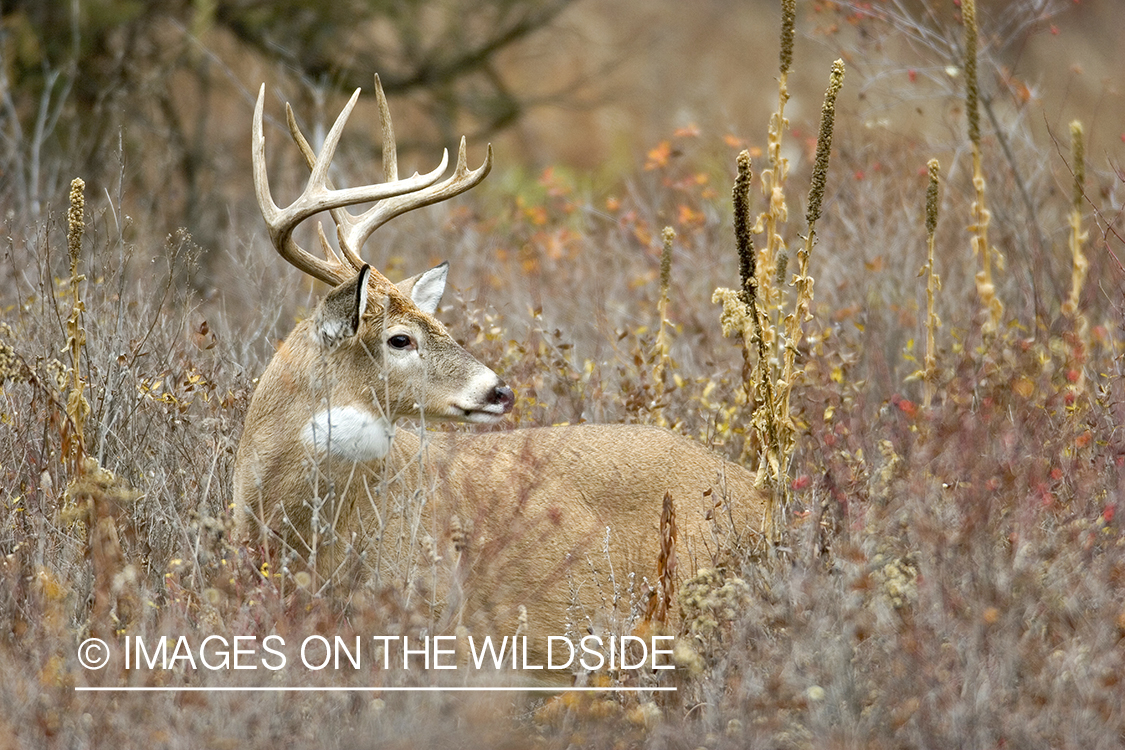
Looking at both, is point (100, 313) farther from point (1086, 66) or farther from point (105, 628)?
point (1086, 66)

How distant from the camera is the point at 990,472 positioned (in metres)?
4.11

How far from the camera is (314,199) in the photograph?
534 centimetres

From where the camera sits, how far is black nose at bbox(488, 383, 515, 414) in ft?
17.6

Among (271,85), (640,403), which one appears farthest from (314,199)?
(271,85)

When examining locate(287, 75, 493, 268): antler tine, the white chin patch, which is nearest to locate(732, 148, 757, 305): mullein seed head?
locate(287, 75, 493, 268): antler tine

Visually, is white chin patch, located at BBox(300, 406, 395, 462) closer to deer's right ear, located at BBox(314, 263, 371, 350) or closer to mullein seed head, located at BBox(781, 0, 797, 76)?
deer's right ear, located at BBox(314, 263, 371, 350)

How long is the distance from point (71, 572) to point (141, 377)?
156 cm

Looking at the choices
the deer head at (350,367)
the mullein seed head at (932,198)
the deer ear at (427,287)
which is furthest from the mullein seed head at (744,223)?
the deer ear at (427,287)

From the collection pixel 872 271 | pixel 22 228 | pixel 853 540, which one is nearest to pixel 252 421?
pixel 853 540

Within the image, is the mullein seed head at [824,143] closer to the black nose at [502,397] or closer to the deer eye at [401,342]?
the black nose at [502,397]

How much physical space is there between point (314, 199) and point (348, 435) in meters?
0.91

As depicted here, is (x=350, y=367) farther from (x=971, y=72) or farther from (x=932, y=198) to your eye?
(x=971, y=72)

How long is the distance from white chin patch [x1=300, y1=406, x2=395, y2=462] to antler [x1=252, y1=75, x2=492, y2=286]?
61 cm

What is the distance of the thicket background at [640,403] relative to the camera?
369 centimetres
